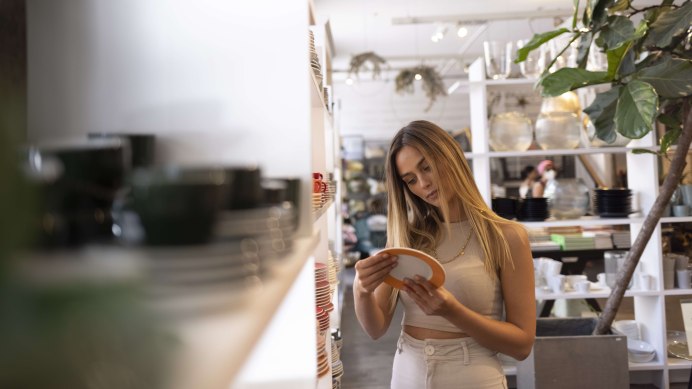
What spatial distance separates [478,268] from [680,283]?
2935mm

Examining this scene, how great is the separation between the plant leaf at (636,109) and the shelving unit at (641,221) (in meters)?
1.41

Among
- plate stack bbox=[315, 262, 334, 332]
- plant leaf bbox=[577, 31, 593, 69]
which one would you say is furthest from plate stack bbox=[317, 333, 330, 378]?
plant leaf bbox=[577, 31, 593, 69]

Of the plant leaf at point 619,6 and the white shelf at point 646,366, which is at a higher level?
the plant leaf at point 619,6

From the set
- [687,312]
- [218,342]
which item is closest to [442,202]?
[218,342]

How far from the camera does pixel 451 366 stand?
1837 mm

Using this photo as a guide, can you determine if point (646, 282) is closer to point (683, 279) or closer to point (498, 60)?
point (683, 279)

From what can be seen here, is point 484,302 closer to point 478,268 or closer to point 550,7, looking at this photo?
point 478,268

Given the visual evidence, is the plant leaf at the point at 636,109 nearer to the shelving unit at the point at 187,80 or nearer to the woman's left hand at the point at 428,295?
the woman's left hand at the point at 428,295

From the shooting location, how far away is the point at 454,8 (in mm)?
A: 7309

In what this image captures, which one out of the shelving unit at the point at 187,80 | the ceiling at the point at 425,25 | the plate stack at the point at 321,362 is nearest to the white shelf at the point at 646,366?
the plate stack at the point at 321,362

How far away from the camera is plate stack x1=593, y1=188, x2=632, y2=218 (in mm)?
4059

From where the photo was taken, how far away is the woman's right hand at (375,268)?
5.44 ft

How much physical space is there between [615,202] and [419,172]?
2.64 m

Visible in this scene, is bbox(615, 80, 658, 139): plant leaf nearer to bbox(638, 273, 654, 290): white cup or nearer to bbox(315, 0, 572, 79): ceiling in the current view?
bbox(638, 273, 654, 290): white cup
